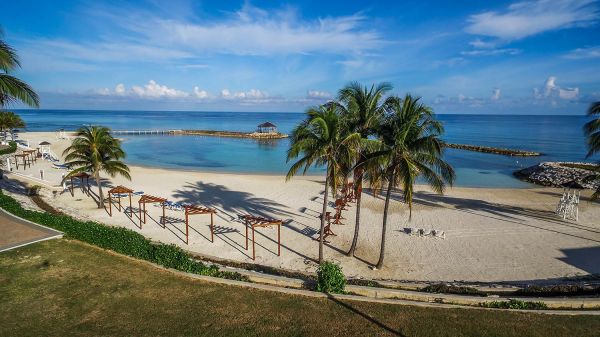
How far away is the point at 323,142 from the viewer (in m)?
12.6

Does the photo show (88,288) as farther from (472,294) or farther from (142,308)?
(472,294)

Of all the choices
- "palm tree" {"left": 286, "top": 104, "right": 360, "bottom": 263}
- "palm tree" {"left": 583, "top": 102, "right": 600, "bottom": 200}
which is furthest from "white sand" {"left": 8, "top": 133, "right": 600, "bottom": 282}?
"palm tree" {"left": 583, "top": 102, "right": 600, "bottom": 200}

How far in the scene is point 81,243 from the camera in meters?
13.5

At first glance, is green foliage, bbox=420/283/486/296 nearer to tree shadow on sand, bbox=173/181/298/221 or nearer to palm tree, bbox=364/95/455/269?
palm tree, bbox=364/95/455/269

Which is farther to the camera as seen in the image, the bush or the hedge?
the hedge

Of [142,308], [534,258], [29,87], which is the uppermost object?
[29,87]

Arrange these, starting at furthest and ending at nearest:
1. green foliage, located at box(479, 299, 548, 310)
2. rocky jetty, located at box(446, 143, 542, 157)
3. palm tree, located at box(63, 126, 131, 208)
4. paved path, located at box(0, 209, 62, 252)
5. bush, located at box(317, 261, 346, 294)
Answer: rocky jetty, located at box(446, 143, 542, 157) < palm tree, located at box(63, 126, 131, 208) < paved path, located at box(0, 209, 62, 252) < bush, located at box(317, 261, 346, 294) < green foliage, located at box(479, 299, 548, 310)

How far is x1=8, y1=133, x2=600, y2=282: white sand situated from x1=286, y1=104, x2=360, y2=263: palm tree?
4553 mm

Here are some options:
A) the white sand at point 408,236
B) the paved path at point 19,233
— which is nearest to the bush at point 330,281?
the white sand at point 408,236

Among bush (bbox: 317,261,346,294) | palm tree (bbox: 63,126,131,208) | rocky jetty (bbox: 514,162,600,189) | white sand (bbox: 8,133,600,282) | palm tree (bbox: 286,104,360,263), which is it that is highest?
palm tree (bbox: 286,104,360,263)

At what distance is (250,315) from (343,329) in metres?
2.35

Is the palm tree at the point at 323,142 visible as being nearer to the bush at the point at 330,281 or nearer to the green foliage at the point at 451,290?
the bush at the point at 330,281

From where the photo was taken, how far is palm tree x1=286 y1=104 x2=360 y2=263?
12.4 m

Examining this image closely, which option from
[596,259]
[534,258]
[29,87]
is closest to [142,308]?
[29,87]
